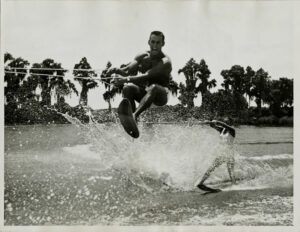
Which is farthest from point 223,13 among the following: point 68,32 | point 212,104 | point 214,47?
point 68,32

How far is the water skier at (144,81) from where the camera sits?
2.86 m

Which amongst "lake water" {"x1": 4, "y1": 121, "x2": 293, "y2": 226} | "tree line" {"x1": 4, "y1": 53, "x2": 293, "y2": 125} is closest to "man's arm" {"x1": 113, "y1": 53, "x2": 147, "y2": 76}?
"tree line" {"x1": 4, "y1": 53, "x2": 293, "y2": 125}

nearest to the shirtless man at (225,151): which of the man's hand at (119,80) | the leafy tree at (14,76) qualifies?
the man's hand at (119,80)

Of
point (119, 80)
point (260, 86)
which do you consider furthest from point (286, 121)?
point (119, 80)

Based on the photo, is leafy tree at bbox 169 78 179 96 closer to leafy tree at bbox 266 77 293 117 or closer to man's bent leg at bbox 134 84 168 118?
man's bent leg at bbox 134 84 168 118

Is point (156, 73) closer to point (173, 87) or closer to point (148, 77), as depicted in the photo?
point (148, 77)

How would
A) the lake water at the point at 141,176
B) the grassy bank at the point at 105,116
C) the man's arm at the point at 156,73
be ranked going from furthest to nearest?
1. the grassy bank at the point at 105,116
2. the lake water at the point at 141,176
3. the man's arm at the point at 156,73

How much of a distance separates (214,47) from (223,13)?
0.72ft

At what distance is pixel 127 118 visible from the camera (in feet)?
9.52

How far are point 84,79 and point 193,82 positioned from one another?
700 mm

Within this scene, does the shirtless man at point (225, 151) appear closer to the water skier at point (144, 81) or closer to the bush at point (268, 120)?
the bush at point (268, 120)

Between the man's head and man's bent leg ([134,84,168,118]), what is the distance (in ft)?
0.75

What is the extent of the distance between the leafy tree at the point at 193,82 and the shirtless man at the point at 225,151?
21 cm

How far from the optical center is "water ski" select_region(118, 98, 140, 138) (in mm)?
2871
